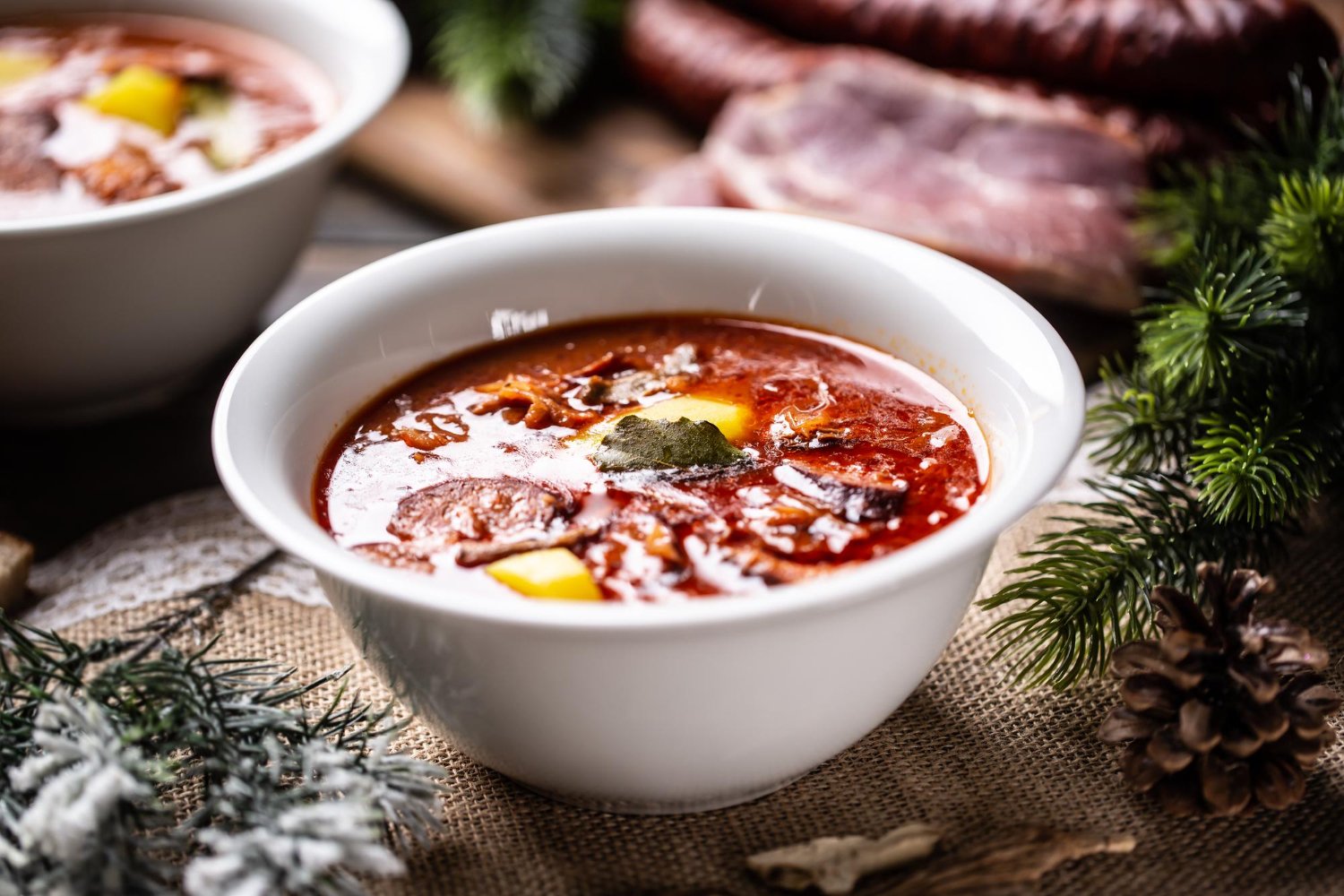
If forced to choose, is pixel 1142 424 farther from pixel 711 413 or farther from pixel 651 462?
pixel 651 462

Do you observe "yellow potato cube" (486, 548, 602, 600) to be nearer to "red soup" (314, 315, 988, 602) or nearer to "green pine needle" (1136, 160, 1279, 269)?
"red soup" (314, 315, 988, 602)

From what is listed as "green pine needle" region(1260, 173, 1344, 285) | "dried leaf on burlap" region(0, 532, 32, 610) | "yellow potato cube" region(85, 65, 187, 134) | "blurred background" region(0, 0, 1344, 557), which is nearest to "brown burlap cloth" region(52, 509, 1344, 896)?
"green pine needle" region(1260, 173, 1344, 285)

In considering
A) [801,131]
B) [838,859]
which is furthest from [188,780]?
[801,131]

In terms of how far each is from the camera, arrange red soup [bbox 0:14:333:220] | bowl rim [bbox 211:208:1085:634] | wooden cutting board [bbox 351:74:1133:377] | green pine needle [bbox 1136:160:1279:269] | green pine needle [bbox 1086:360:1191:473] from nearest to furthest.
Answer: bowl rim [bbox 211:208:1085:634] → green pine needle [bbox 1086:360:1191:473] → green pine needle [bbox 1136:160:1279:269] → red soup [bbox 0:14:333:220] → wooden cutting board [bbox 351:74:1133:377]

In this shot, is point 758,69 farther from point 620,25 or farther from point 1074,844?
point 1074,844

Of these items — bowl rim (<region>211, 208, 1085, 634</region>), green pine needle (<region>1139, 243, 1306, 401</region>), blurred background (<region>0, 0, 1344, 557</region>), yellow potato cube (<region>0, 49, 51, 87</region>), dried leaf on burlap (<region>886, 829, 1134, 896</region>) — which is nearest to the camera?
bowl rim (<region>211, 208, 1085, 634</region>)

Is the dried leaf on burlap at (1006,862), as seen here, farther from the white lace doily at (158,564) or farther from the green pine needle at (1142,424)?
the white lace doily at (158,564)
